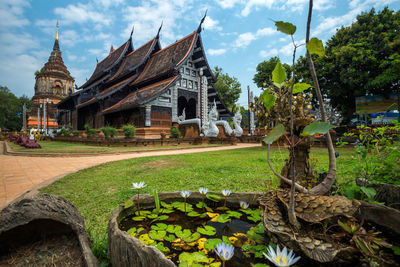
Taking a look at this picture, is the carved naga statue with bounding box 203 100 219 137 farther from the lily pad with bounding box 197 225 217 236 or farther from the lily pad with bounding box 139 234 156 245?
the lily pad with bounding box 139 234 156 245

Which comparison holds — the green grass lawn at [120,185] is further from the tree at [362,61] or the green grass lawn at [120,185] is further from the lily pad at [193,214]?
the tree at [362,61]

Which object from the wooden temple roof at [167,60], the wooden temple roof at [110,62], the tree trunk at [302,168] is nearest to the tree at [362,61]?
the wooden temple roof at [167,60]

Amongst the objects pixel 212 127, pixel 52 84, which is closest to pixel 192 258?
pixel 212 127

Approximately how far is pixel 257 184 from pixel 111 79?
1921 centimetres

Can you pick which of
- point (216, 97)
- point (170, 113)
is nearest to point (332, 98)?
point (216, 97)

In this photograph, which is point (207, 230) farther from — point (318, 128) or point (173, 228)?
point (318, 128)

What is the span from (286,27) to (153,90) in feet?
46.6

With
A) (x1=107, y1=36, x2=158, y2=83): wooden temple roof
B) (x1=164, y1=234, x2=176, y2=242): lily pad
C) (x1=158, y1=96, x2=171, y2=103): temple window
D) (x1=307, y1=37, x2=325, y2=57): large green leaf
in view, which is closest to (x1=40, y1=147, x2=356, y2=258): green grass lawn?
(x1=164, y1=234, x2=176, y2=242): lily pad

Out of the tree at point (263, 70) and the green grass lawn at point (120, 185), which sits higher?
the tree at point (263, 70)

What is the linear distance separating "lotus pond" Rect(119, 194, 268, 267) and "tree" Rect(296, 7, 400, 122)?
1518cm

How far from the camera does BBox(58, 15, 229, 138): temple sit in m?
14.0

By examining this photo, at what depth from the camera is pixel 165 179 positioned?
3.51 m

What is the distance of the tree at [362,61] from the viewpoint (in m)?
12.7

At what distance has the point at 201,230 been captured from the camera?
48.1 inches
